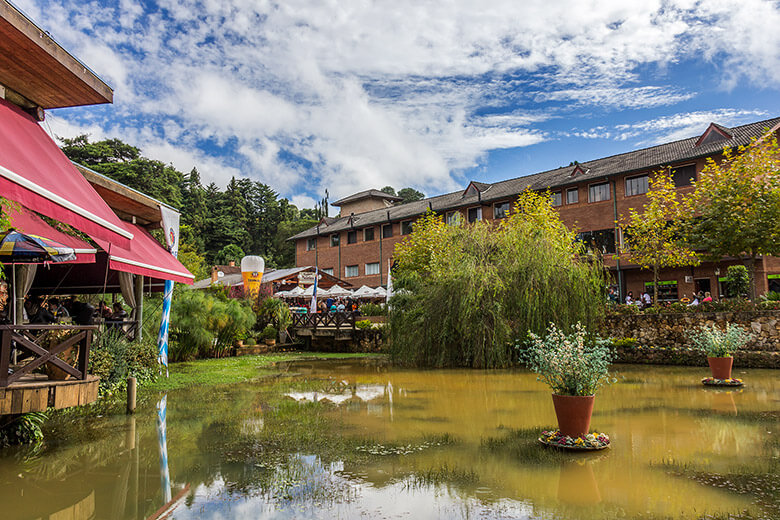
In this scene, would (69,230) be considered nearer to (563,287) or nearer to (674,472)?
(674,472)

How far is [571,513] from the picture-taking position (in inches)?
183

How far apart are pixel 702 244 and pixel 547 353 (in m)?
14.2

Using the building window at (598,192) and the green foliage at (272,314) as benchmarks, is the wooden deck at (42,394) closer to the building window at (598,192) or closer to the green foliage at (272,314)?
the green foliage at (272,314)

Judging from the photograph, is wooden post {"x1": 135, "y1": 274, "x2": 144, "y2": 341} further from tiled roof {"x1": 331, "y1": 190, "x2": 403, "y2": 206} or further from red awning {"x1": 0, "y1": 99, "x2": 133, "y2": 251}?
tiled roof {"x1": 331, "y1": 190, "x2": 403, "y2": 206}

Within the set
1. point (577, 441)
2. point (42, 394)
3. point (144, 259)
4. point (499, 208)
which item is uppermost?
point (499, 208)

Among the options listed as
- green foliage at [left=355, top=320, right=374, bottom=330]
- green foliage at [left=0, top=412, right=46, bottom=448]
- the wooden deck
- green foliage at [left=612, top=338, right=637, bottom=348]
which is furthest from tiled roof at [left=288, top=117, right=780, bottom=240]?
green foliage at [left=0, top=412, right=46, bottom=448]

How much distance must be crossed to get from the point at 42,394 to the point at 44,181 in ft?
8.22

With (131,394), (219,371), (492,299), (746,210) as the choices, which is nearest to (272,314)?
(219,371)

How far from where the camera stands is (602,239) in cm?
3095

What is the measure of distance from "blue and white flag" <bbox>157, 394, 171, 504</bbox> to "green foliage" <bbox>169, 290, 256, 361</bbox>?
663cm

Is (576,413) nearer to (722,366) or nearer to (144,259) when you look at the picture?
(722,366)

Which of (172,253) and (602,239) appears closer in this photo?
(172,253)

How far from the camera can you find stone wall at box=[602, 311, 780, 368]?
15.4 metres

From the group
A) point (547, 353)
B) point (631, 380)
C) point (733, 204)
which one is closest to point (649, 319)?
point (733, 204)
